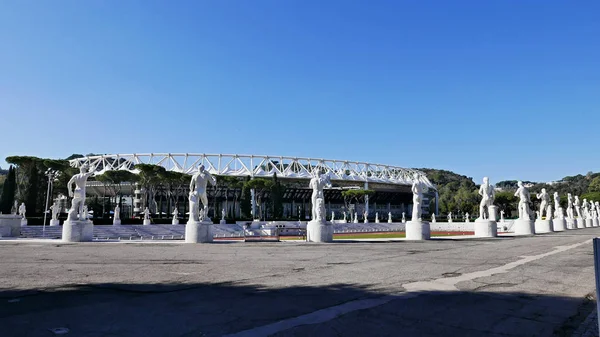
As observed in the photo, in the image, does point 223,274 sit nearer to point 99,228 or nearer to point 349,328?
point 349,328

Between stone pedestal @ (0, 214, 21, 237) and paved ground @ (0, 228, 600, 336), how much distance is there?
767 inches

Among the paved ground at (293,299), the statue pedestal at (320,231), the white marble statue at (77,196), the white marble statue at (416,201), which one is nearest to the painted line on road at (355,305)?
the paved ground at (293,299)

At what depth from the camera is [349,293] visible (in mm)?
6707

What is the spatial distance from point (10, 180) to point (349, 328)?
2725 inches

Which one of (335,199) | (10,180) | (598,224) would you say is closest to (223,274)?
(10,180)

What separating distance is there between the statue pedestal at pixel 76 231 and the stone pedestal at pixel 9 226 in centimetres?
877

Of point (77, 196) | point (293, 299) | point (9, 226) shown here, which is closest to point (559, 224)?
point (293, 299)

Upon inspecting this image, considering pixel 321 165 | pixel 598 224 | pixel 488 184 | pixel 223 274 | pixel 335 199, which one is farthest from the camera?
pixel 321 165

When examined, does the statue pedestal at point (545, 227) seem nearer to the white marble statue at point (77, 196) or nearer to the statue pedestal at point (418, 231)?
the statue pedestal at point (418, 231)

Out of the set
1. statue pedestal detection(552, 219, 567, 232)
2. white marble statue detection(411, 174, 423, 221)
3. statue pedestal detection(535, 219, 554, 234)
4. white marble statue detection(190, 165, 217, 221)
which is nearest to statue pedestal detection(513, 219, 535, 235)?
statue pedestal detection(535, 219, 554, 234)

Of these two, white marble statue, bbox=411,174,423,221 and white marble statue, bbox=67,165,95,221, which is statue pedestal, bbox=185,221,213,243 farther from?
white marble statue, bbox=411,174,423,221

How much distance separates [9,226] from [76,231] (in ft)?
31.1

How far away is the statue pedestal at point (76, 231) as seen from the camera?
20594 mm

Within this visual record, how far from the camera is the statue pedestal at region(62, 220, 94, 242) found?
20.6 m
